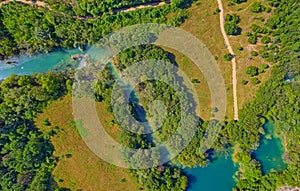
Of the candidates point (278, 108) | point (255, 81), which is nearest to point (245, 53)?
point (255, 81)

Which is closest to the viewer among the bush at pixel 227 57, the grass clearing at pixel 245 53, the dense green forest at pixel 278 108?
the dense green forest at pixel 278 108

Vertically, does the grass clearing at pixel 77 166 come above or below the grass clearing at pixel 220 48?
below

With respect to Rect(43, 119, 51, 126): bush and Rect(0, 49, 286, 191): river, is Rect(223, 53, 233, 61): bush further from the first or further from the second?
Rect(43, 119, 51, 126): bush

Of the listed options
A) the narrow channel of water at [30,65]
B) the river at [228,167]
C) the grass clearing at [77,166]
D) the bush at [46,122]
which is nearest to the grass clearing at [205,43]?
the river at [228,167]

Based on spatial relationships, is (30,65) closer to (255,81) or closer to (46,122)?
(46,122)

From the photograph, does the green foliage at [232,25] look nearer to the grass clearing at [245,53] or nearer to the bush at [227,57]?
the grass clearing at [245,53]

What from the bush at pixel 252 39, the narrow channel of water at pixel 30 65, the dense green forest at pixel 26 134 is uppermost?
the bush at pixel 252 39

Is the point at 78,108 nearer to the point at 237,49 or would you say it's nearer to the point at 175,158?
the point at 175,158

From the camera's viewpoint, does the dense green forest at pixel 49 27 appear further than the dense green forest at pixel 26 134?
Yes
